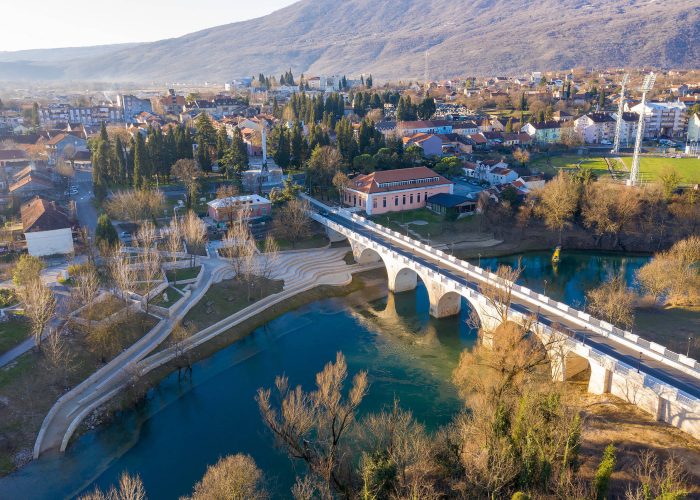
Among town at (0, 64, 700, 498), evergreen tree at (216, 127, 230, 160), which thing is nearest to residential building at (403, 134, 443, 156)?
town at (0, 64, 700, 498)

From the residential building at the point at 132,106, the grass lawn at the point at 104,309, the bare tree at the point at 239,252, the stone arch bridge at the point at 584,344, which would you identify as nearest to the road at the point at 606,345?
the stone arch bridge at the point at 584,344

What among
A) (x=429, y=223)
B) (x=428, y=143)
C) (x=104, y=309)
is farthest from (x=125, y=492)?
(x=428, y=143)

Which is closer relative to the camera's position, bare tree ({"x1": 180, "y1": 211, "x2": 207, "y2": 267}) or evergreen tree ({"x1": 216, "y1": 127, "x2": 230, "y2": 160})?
bare tree ({"x1": 180, "y1": 211, "x2": 207, "y2": 267})

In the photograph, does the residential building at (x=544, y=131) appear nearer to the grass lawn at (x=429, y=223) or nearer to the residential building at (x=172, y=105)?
the grass lawn at (x=429, y=223)

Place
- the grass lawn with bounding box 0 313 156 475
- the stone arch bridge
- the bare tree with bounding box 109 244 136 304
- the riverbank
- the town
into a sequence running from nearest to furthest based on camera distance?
1. the town
2. the stone arch bridge
3. the grass lawn with bounding box 0 313 156 475
4. the riverbank
5. the bare tree with bounding box 109 244 136 304

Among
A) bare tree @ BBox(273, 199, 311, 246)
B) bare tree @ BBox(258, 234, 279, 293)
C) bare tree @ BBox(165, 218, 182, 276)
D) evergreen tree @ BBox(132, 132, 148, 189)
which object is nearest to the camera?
bare tree @ BBox(165, 218, 182, 276)

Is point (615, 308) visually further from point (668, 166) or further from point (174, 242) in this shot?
point (668, 166)

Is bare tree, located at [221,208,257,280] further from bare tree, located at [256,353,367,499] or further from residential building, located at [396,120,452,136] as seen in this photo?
residential building, located at [396,120,452,136]
